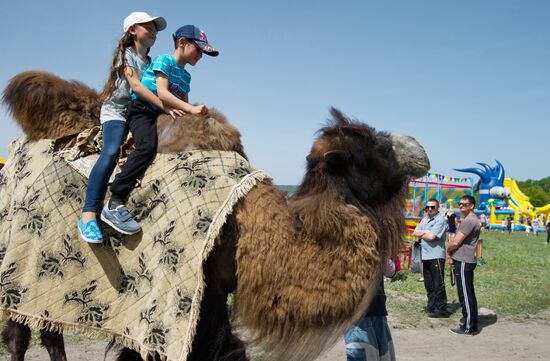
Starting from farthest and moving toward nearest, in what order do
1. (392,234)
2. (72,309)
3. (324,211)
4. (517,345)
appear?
(517,345), (72,309), (392,234), (324,211)

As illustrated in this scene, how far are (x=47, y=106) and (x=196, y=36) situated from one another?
1.21 m

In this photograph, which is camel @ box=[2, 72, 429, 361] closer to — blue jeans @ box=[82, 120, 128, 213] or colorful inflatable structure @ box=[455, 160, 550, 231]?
blue jeans @ box=[82, 120, 128, 213]

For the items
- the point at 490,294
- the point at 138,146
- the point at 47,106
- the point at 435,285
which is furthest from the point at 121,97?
the point at 490,294

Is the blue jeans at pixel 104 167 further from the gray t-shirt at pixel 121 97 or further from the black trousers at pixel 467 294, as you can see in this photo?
the black trousers at pixel 467 294

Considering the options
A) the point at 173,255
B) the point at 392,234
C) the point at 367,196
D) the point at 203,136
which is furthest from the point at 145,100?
the point at 392,234

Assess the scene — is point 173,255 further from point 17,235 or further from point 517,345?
point 517,345

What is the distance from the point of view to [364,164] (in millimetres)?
2527

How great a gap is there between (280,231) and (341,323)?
1.82ft

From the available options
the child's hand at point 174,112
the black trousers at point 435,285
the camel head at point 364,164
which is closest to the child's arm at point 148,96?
the child's hand at point 174,112

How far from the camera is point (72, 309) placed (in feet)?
9.15

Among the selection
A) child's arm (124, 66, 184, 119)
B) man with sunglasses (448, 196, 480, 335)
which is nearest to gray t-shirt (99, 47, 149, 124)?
child's arm (124, 66, 184, 119)

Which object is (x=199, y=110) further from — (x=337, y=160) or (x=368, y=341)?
(x=368, y=341)

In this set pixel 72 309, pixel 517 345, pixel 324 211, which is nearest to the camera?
pixel 324 211

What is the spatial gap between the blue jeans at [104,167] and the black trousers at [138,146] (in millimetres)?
80
